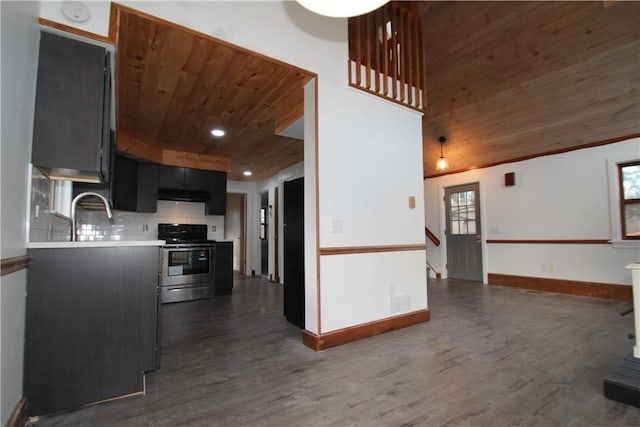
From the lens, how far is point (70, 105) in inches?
67.9

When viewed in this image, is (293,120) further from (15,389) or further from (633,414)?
(633,414)

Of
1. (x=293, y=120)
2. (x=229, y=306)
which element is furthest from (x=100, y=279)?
(x=229, y=306)

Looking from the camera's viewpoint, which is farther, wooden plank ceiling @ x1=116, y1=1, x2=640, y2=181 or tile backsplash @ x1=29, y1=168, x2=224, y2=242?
wooden plank ceiling @ x1=116, y1=1, x2=640, y2=181

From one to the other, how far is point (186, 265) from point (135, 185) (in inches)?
58.1

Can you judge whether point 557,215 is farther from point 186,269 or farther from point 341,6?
point 186,269

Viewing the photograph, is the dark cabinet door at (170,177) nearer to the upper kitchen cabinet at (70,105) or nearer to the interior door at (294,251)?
the interior door at (294,251)

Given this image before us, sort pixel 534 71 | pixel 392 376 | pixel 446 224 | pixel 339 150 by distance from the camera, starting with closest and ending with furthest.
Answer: pixel 392 376 → pixel 339 150 → pixel 534 71 → pixel 446 224

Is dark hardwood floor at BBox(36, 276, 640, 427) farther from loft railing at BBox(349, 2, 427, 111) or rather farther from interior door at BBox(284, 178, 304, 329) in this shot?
loft railing at BBox(349, 2, 427, 111)

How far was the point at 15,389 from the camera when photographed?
1.40 metres

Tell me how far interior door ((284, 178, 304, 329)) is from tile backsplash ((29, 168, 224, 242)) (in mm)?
1659

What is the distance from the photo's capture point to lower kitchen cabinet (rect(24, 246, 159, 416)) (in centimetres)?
156

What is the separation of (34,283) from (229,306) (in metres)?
2.76

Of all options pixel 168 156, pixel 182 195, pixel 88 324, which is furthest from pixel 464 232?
pixel 88 324

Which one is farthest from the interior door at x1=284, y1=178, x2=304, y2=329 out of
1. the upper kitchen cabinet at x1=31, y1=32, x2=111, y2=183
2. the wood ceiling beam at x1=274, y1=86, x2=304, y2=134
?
the upper kitchen cabinet at x1=31, y1=32, x2=111, y2=183
